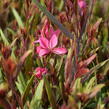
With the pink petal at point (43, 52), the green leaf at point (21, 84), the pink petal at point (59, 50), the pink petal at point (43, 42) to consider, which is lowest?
the green leaf at point (21, 84)

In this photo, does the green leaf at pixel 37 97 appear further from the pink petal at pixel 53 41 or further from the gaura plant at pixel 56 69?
the pink petal at pixel 53 41

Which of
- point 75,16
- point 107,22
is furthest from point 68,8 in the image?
point 107,22

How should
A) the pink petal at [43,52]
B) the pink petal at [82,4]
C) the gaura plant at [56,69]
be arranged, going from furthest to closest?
the pink petal at [82,4]
the pink petal at [43,52]
the gaura plant at [56,69]

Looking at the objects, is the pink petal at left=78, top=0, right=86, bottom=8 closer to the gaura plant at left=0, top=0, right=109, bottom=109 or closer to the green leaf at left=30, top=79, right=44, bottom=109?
the gaura plant at left=0, top=0, right=109, bottom=109

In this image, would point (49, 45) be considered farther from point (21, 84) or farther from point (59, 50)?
point (21, 84)

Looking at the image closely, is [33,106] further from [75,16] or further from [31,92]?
[75,16]

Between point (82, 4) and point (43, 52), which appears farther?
point (82, 4)

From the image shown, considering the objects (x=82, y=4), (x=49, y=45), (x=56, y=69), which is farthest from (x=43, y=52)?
(x=82, y=4)

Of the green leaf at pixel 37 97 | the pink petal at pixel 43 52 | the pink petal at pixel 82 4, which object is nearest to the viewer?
the green leaf at pixel 37 97

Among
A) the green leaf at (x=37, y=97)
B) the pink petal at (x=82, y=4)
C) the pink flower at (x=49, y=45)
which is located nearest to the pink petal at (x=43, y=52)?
the pink flower at (x=49, y=45)
